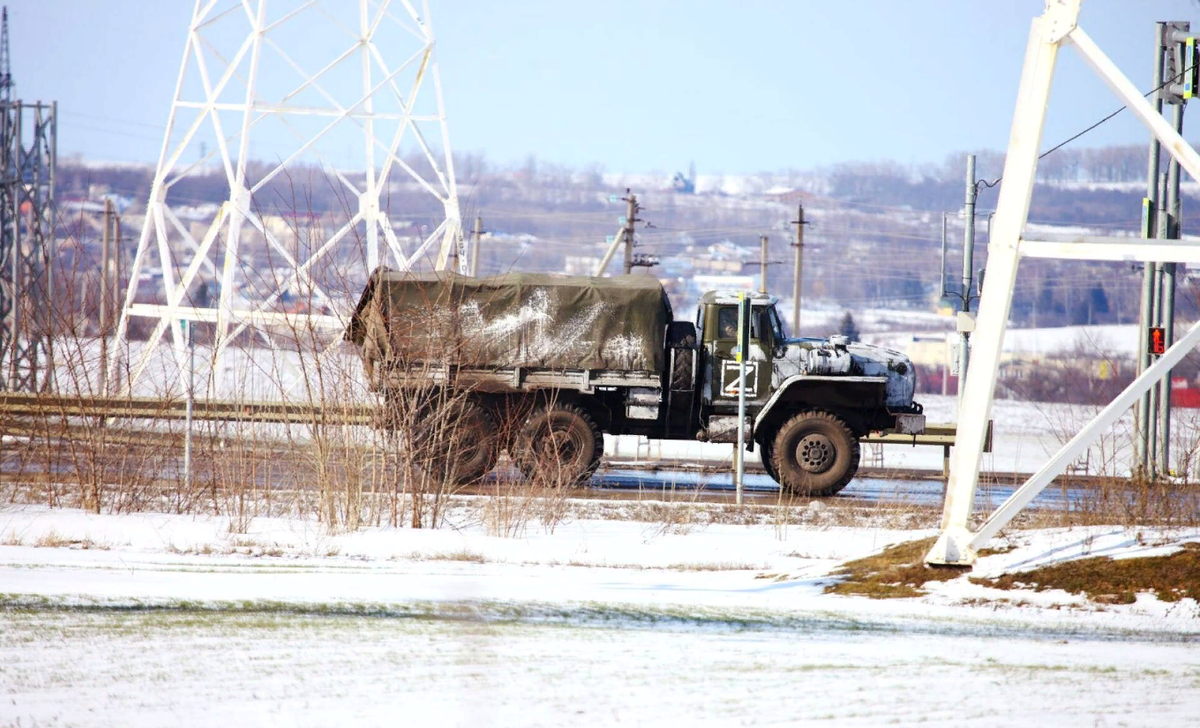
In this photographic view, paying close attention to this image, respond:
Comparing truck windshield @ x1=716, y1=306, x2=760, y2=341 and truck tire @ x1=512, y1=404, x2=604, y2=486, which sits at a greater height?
truck windshield @ x1=716, y1=306, x2=760, y2=341

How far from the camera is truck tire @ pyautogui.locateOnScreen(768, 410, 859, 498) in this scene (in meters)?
16.3

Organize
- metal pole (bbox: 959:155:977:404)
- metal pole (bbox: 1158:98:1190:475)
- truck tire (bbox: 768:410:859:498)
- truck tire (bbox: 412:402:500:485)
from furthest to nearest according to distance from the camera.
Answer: metal pole (bbox: 959:155:977:404)
metal pole (bbox: 1158:98:1190:475)
truck tire (bbox: 768:410:859:498)
truck tire (bbox: 412:402:500:485)

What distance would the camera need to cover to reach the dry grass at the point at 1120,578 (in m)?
6.96

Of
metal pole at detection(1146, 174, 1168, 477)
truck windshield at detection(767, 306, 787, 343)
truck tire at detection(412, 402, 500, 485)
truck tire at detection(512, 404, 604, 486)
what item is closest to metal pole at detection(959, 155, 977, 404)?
metal pole at detection(1146, 174, 1168, 477)

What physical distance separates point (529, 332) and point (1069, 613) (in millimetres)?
10334

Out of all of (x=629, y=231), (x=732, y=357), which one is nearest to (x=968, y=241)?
(x=732, y=357)

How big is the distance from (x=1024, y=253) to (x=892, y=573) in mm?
2192

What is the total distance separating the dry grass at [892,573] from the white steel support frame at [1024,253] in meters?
0.14

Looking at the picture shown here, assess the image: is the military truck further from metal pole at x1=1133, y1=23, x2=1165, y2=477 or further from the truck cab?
metal pole at x1=1133, y1=23, x2=1165, y2=477

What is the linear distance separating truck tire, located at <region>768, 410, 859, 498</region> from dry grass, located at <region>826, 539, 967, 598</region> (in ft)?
25.1

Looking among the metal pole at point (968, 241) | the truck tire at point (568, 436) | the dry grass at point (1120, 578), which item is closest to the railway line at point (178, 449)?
the truck tire at point (568, 436)

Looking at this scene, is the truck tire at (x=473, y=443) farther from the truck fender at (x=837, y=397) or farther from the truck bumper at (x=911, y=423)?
the truck bumper at (x=911, y=423)

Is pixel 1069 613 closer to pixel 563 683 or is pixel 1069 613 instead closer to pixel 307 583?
pixel 563 683

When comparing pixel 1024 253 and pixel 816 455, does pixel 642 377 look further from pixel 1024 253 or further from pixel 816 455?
pixel 1024 253
